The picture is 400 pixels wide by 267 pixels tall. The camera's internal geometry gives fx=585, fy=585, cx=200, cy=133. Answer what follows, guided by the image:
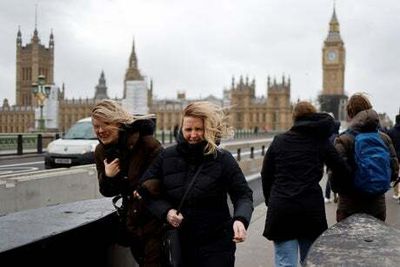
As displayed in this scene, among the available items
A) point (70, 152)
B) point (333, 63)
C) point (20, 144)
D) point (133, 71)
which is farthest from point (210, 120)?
point (333, 63)

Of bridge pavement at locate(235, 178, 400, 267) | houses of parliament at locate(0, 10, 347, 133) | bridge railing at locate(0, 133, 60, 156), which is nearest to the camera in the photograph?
bridge pavement at locate(235, 178, 400, 267)

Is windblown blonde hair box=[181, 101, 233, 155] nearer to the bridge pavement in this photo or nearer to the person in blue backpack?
the person in blue backpack

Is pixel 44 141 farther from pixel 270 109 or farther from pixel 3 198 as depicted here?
pixel 270 109

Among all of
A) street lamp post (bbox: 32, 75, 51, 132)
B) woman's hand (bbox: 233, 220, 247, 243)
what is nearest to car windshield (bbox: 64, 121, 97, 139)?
woman's hand (bbox: 233, 220, 247, 243)

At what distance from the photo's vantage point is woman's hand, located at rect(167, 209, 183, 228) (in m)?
3.35

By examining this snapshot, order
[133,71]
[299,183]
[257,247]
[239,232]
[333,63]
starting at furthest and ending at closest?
1. [333,63]
2. [133,71]
3. [257,247]
4. [299,183]
5. [239,232]

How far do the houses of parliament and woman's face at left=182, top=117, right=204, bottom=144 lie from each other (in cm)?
10568

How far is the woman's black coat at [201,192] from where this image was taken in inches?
134

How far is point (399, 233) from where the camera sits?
2938 millimetres

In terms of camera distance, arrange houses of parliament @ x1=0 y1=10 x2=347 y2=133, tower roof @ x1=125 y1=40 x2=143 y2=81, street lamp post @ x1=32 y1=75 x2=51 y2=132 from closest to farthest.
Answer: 1. street lamp post @ x1=32 y1=75 x2=51 y2=132
2. tower roof @ x1=125 y1=40 x2=143 y2=81
3. houses of parliament @ x1=0 y1=10 x2=347 y2=133

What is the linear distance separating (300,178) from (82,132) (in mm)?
15193

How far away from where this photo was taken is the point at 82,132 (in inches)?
743

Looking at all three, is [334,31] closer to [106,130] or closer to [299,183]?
[299,183]

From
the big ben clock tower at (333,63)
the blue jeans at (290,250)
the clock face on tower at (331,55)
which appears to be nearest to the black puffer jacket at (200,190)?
the blue jeans at (290,250)
